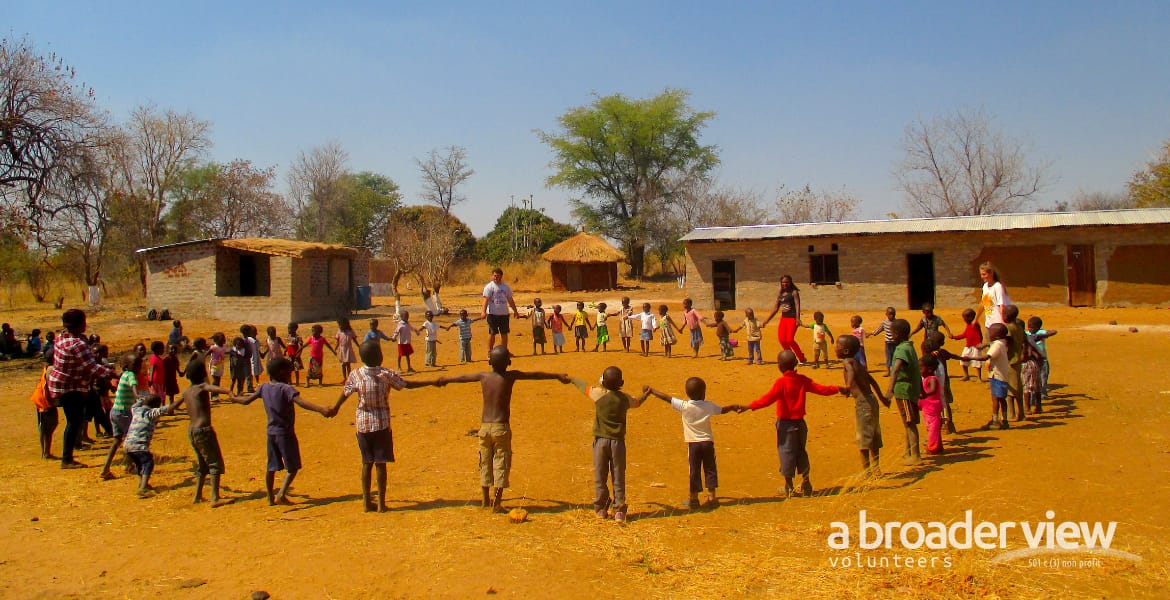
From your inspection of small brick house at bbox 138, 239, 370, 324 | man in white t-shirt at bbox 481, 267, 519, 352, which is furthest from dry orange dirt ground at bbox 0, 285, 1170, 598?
small brick house at bbox 138, 239, 370, 324

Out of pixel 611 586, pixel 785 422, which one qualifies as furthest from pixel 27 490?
pixel 785 422

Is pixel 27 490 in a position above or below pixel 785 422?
below

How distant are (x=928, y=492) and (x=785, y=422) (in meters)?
1.32

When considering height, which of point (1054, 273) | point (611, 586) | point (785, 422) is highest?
point (1054, 273)

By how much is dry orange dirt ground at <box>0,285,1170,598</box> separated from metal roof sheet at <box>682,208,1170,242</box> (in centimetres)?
1486

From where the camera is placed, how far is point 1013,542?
5.08 metres

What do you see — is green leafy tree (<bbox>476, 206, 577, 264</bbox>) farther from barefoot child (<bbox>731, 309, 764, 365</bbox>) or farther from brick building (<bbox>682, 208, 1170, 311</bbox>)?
barefoot child (<bbox>731, 309, 764, 365</bbox>)

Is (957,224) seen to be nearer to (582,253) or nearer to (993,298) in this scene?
(993,298)

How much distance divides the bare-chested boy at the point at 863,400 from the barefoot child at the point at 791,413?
30 centimetres

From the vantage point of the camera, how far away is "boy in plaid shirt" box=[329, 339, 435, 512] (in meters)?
6.48

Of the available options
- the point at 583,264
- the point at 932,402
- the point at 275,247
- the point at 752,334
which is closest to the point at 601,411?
the point at 932,402

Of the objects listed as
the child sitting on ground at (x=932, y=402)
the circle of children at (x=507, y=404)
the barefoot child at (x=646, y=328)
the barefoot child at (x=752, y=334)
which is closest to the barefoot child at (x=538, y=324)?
the barefoot child at (x=646, y=328)

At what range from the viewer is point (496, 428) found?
21.2 ft

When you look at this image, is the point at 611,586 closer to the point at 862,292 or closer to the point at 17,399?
the point at 17,399
